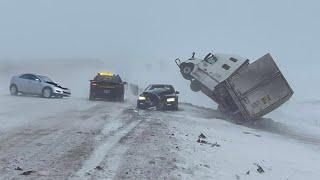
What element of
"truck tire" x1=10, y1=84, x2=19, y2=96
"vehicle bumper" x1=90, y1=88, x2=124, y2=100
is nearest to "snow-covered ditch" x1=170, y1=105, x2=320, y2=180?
"vehicle bumper" x1=90, y1=88, x2=124, y2=100

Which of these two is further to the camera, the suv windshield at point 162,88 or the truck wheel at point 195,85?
the suv windshield at point 162,88

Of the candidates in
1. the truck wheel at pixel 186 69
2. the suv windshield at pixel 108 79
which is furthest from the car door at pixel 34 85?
the truck wheel at pixel 186 69

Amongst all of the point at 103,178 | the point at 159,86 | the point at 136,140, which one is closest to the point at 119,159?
the point at 103,178

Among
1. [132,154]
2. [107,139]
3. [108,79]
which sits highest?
[108,79]

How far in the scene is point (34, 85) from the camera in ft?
111

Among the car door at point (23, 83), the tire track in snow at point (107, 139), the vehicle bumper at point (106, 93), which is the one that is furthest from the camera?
the car door at point (23, 83)

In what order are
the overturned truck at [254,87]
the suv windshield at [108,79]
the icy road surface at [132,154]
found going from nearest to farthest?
the icy road surface at [132,154], the overturned truck at [254,87], the suv windshield at [108,79]

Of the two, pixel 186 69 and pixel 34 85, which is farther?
pixel 34 85

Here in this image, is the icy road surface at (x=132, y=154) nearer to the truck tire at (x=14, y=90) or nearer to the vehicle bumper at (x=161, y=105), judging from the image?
the vehicle bumper at (x=161, y=105)

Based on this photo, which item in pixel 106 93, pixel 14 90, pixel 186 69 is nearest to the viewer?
pixel 186 69

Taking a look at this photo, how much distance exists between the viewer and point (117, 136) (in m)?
13.9

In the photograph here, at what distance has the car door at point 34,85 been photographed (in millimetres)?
33894

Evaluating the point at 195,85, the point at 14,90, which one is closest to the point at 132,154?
the point at 195,85

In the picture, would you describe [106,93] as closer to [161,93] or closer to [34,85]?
[34,85]
